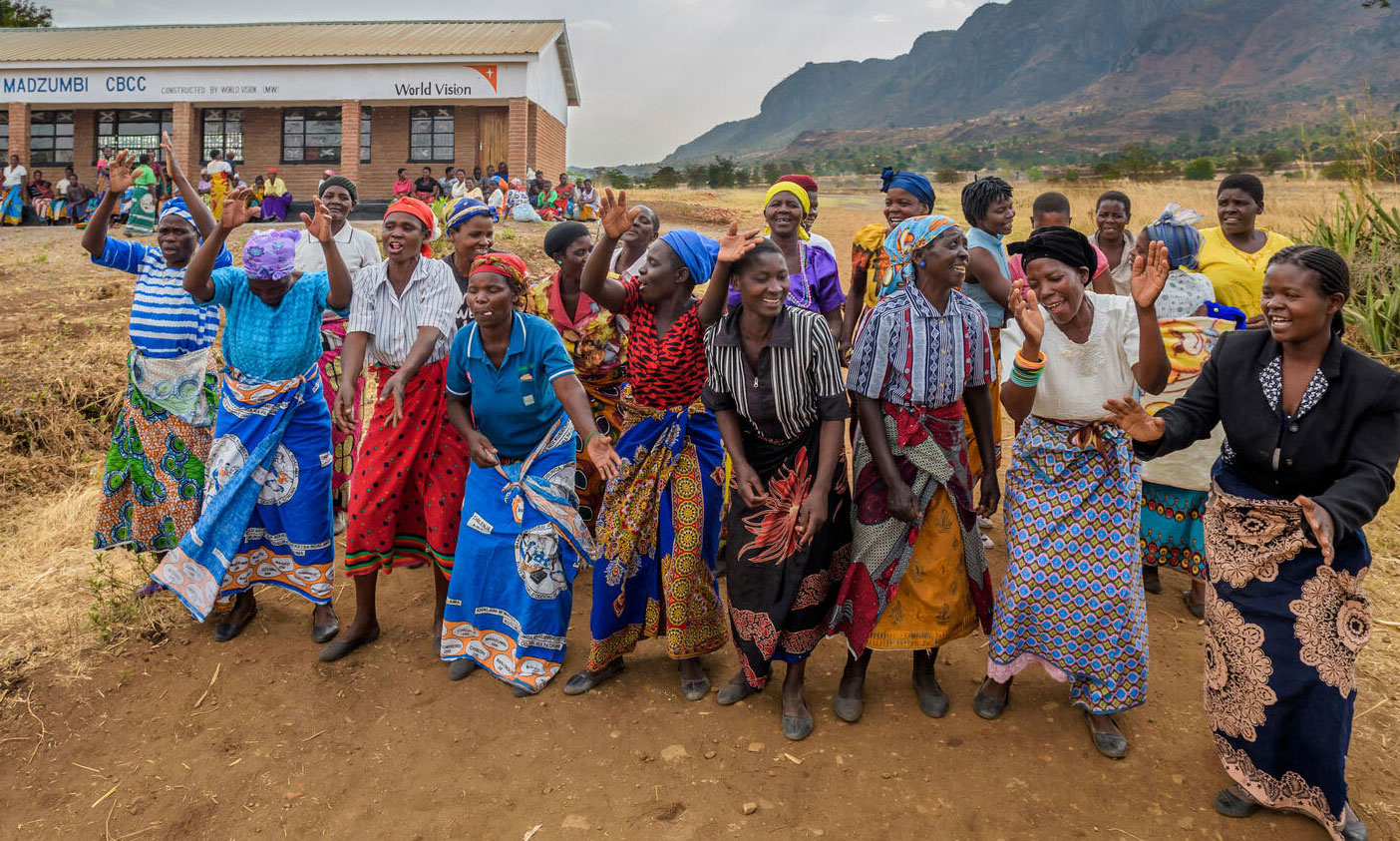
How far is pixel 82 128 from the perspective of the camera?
2583 centimetres

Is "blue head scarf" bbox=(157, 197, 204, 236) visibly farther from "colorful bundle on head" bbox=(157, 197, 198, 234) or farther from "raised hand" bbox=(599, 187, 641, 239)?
"raised hand" bbox=(599, 187, 641, 239)

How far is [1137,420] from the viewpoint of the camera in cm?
283

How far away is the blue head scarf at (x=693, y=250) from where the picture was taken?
3.64 m

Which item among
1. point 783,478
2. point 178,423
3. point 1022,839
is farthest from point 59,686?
point 1022,839

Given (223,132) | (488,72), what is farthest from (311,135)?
(488,72)

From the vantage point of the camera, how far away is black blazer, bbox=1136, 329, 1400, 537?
256cm

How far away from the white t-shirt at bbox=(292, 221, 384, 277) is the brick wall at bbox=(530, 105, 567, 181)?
19507 mm

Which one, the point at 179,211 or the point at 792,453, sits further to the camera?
the point at 179,211

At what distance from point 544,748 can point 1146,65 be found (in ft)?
554

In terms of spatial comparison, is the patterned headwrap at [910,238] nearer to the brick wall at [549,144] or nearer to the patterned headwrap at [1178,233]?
the patterned headwrap at [1178,233]

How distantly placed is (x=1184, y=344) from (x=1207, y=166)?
3523 centimetres

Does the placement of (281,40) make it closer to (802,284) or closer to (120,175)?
(120,175)

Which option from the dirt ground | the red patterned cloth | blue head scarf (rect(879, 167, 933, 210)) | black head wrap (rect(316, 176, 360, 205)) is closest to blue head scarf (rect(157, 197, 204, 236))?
black head wrap (rect(316, 176, 360, 205))

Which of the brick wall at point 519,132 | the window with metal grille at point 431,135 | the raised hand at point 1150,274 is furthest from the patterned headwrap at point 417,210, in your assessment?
the window with metal grille at point 431,135
